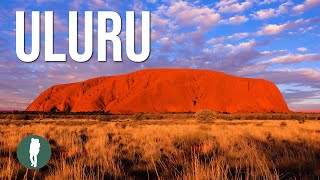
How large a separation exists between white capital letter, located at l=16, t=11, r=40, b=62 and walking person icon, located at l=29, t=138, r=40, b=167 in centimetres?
637

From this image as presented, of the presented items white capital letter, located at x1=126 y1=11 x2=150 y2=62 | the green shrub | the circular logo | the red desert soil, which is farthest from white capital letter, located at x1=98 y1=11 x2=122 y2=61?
the red desert soil

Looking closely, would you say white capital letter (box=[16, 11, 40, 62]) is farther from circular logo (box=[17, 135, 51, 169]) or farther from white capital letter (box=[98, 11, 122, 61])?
circular logo (box=[17, 135, 51, 169])

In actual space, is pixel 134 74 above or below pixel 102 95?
above

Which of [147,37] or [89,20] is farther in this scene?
[147,37]

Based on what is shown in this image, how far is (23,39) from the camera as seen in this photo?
8.97 m

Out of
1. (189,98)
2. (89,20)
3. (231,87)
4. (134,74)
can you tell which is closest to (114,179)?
(89,20)

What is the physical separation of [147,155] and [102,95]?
306 feet

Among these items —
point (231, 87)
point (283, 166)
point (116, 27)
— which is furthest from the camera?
point (231, 87)

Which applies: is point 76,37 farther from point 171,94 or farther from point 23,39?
point 171,94

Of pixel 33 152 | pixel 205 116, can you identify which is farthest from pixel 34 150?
pixel 205 116

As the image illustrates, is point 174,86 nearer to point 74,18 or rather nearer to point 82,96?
point 82,96

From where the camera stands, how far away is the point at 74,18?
31.1ft

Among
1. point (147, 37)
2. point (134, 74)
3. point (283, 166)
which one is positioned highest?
point (134, 74)

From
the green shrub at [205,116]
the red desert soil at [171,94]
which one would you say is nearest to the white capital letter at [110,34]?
the green shrub at [205,116]
